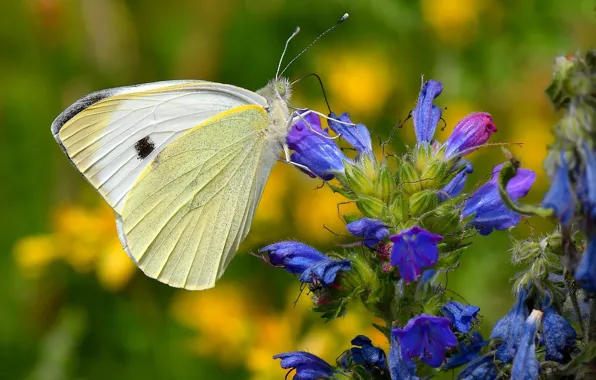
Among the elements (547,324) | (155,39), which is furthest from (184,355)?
(547,324)

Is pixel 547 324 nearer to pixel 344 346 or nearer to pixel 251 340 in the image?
pixel 344 346

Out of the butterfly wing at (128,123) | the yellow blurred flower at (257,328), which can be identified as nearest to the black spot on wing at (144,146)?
the butterfly wing at (128,123)

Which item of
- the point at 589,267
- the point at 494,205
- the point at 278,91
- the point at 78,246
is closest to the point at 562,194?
the point at 589,267

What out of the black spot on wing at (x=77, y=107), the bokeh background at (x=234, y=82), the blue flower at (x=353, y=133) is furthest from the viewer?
the bokeh background at (x=234, y=82)

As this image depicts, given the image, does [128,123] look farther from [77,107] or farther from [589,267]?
[589,267]

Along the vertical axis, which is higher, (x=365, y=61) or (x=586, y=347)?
(x=365, y=61)

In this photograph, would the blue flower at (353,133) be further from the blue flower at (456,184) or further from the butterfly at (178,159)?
the butterfly at (178,159)
